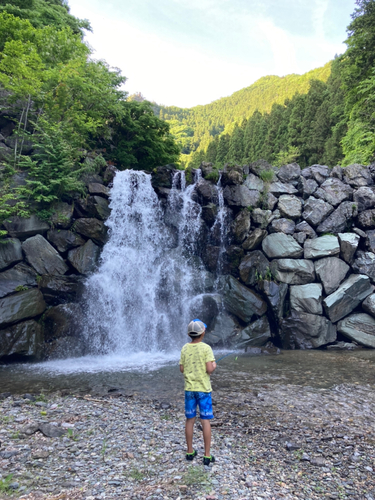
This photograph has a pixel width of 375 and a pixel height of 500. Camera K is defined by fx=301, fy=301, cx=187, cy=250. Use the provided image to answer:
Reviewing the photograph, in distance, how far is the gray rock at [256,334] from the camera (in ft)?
41.5

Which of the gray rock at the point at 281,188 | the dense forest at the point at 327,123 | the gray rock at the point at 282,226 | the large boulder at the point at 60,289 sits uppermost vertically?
the dense forest at the point at 327,123

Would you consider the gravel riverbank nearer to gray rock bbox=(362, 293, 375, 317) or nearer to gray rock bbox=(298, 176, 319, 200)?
gray rock bbox=(362, 293, 375, 317)

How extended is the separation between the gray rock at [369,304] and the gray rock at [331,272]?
50.2 inches

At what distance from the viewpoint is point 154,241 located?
14867mm

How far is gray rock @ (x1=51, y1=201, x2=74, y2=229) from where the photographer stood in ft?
42.9

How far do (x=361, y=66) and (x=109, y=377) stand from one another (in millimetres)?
→ 23501

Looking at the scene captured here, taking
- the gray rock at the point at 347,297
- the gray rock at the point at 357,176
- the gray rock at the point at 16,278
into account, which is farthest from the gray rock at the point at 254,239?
the gray rock at the point at 16,278

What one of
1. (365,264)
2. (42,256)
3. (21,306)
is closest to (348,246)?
(365,264)

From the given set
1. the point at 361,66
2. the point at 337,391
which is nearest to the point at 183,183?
the point at 337,391

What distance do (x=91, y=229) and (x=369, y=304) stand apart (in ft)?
41.1

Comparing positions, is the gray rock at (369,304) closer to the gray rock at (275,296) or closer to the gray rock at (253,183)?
the gray rock at (275,296)

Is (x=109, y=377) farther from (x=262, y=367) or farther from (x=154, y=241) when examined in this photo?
(x=154, y=241)

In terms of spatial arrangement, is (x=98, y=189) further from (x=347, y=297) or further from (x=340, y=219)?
(x=347, y=297)

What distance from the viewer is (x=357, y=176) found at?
1562 cm
